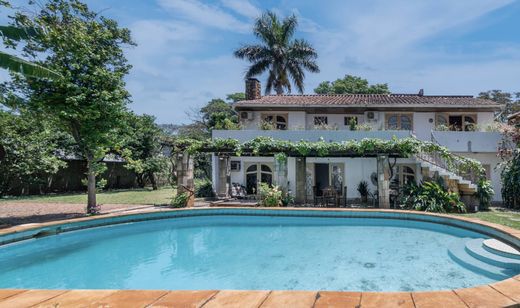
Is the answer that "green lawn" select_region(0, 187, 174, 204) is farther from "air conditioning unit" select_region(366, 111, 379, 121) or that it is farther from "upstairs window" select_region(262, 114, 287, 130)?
"air conditioning unit" select_region(366, 111, 379, 121)

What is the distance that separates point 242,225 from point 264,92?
22.0 m

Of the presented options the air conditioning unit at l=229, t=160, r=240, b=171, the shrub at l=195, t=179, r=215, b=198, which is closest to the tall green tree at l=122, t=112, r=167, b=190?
the shrub at l=195, t=179, r=215, b=198

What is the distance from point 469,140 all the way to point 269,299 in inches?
710

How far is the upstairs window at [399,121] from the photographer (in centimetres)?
2048

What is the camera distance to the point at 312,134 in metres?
18.4

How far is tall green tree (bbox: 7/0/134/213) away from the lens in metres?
11.6

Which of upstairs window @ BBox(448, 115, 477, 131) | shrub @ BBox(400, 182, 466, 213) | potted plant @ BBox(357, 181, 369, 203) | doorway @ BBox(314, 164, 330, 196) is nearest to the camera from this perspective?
shrub @ BBox(400, 182, 466, 213)

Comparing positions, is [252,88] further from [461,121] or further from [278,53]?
[461,121]

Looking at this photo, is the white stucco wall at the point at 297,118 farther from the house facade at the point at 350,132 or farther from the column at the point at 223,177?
the column at the point at 223,177

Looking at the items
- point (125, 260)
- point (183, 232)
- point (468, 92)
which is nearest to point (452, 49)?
point (468, 92)

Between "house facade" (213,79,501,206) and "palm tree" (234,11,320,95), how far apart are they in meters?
10.8

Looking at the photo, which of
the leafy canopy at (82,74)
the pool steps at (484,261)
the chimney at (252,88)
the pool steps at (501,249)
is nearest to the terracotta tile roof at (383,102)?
the chimney at (252,88)

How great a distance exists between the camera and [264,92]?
109 ft

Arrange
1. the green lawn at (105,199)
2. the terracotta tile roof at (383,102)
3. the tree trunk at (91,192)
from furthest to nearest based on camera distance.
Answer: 1. the terracotta tile roof at (383,102)
2. the green lawn at (105,199)
3. the tree trunk at (91,192)
